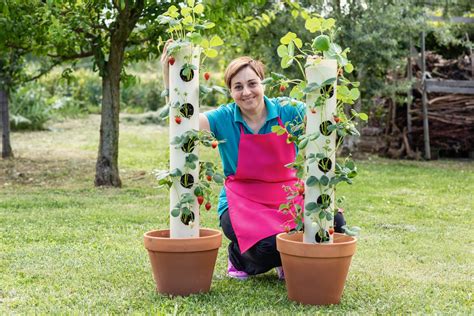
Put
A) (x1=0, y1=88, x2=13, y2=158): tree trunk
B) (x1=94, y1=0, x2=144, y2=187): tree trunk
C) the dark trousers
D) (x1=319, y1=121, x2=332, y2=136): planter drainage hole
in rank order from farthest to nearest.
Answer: (x1=0, y1=88, x2=13, y2=158): tree trunk < (x1=94, y1=0, x2=144, y2=187): tree trunk < the dark trousers < (x1=319, y1=121, x2=332, y2=136): planter drainage hole

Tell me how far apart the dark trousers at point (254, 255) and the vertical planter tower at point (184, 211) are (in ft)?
1.05

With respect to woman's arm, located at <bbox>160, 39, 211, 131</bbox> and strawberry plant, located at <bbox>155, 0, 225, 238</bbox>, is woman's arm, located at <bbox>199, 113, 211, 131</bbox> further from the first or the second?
strawberry plant, located at <bbox>155, 0, 225, 238</bbox>

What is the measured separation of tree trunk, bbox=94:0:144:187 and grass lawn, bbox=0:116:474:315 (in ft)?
0.74

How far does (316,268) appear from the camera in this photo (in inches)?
124

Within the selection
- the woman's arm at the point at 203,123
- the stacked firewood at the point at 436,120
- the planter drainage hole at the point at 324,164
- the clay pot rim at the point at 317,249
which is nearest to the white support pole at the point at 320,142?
the planter drainage hole at the point at 324,164

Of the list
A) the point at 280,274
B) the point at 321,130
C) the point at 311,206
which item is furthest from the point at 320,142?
the point at 280,274

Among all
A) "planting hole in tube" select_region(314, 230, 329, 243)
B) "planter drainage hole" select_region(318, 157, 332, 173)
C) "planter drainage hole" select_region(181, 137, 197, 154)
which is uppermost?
"planter drainage hole" select_region(181, 137, 197, 154)

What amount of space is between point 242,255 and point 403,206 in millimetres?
3252

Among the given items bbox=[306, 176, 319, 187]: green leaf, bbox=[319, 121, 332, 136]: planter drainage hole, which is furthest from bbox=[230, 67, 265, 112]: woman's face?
bbox=[306, 176, 319, 187]: green leaf

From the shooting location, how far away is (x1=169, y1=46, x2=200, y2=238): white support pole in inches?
133

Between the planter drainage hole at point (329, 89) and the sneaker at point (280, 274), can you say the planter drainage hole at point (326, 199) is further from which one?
the sneaker at point (280, 274)

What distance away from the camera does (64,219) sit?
5.53m

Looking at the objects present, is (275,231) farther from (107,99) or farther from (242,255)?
(107,99)

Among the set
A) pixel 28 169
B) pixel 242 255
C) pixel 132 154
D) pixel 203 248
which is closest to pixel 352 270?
pixel 242 255
